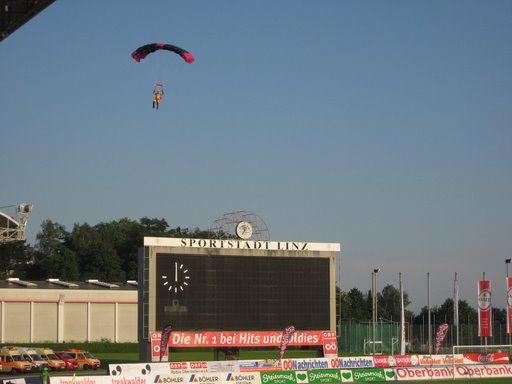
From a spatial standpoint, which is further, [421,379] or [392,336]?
[392,336]

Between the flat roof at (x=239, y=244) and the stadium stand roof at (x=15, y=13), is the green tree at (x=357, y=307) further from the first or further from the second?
the stadium stand roof at (x=15, y=13)

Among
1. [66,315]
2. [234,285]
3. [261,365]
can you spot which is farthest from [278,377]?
[66,315]

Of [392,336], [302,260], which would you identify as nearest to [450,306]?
[392,336]

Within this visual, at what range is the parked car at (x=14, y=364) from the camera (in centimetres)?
6612

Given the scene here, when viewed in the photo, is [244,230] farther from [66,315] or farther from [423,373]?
[66,315]

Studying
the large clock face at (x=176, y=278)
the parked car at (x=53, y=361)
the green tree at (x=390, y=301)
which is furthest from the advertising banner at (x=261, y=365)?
the green tree at (x=390, y=301)

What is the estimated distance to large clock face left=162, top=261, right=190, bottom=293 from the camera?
6027 cm

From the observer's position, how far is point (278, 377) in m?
51.3

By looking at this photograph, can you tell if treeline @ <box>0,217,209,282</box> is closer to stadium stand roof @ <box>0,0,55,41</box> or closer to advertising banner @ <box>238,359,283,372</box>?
advertising banner @ <box>238,359,283,372</box>

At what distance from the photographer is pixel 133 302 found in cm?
10456

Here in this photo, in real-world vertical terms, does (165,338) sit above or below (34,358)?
above

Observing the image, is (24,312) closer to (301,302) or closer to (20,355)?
(20,355)

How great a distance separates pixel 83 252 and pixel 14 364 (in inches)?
3298

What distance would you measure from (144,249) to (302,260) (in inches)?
422
